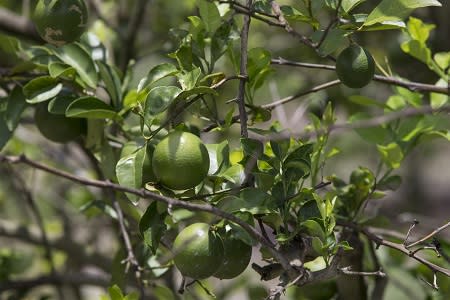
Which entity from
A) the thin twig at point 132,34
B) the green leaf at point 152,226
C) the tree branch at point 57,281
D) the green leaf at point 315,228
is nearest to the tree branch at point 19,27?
the thin twig at point 132,34

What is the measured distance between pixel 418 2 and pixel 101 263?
126 centimetres

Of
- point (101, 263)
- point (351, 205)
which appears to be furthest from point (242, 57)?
point (101, 263)

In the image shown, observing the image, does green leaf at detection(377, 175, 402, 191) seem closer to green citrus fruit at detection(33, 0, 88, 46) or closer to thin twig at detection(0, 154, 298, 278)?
thin twig at detection(0, 154, 298, 278)

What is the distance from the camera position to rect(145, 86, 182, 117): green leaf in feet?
3.64

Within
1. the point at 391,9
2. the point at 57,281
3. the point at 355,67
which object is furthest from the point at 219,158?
the point at 57,281

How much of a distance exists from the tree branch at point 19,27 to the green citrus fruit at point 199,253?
112 centimetres

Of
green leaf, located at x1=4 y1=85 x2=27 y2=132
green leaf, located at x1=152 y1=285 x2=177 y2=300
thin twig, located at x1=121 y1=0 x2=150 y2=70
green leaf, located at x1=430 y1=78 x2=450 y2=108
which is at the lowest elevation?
green leaf, located at x1=152 y1=285 x2=177 y2=300

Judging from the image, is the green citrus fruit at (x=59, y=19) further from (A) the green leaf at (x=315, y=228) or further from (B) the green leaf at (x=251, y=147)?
(A) the green leaf at (x=315, y=228)

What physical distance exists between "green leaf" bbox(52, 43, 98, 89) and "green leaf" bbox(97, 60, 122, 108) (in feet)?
0.07

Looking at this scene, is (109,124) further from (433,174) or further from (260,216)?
(433,174)

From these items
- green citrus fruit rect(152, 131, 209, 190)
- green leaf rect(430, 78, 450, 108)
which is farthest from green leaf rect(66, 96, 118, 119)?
green leaf rect(430, 78, 450, 108)

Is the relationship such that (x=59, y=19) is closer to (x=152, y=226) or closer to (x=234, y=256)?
(x=152, y=226)

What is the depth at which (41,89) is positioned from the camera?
1.35 m

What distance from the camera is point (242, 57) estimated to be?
46.9 inches
